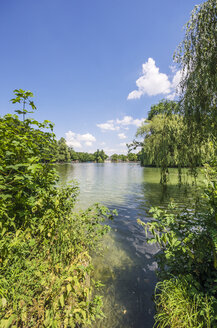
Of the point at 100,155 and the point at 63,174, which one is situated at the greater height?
the point at 100,155

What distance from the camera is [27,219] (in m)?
2.24

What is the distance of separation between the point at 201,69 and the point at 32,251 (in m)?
5.26

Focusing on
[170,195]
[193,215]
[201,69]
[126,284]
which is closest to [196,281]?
[193,215]

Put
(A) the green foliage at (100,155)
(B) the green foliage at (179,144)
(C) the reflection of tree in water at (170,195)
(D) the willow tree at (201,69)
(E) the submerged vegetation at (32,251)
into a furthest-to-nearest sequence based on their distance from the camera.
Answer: (A) the green foliage at (100,155), (C) the reflection of tree in water at (170,195), (B) the green foliage at (179,144), (D) the willow tree at (201,69), (E) the submerged vegetation at (32,251)

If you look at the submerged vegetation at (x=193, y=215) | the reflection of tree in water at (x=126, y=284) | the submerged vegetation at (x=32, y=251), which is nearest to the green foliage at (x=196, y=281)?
the submerged vegetation at (x=193, y=215)

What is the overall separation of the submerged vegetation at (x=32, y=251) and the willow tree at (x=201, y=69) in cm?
383

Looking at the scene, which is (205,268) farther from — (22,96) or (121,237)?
(22,96)

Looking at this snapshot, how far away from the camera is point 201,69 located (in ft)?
11.4

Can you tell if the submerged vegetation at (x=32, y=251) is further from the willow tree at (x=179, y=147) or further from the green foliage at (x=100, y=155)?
the green foliage at (x=100, y=155)

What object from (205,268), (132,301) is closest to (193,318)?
(205,268)

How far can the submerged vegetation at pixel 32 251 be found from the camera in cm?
156

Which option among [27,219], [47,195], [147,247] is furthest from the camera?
[147,247]

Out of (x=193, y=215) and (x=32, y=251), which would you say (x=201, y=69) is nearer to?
(x=193, y=215)

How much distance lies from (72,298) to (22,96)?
9.76 feet
